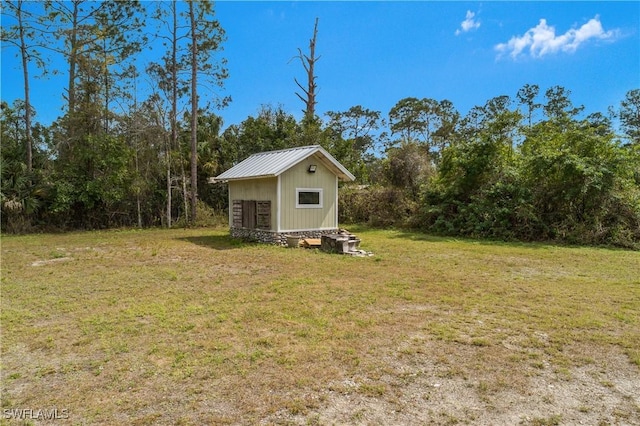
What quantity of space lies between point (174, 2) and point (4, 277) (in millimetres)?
14044

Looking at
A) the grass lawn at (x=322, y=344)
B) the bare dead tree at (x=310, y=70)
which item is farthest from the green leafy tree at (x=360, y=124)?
the grass lawn at (x=322, y=344)

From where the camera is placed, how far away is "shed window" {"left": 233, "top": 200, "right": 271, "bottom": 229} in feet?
38.0

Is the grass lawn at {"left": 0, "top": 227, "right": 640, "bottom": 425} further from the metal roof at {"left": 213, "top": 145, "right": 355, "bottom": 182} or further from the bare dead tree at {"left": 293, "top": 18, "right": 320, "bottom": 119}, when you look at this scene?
the bare dead tree at {"left": 293, "top": 18, "right": 320, "bottom": 119}

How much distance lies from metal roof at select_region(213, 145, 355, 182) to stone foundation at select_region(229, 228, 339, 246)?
171 cm

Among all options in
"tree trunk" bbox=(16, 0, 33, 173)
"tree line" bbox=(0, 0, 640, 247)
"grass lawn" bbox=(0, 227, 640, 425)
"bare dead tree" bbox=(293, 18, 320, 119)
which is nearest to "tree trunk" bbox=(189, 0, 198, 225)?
"tree line" bbox=(0, 0, 640, 247)

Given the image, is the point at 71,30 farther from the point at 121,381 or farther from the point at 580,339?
the point at 580,339

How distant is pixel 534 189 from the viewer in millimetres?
12648

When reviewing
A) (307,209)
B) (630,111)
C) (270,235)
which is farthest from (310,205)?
(630,111)

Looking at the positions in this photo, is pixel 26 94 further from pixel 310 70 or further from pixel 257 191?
pixel 310 70

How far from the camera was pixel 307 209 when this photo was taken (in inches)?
461

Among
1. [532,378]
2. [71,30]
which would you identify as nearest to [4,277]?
[532,378]

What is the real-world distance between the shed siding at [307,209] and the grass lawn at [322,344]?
3.74 metres
